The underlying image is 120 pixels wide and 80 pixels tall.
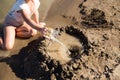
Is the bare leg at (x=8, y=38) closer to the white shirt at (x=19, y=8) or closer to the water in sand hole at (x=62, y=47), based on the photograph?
the white shirt at (x=19, y=8)

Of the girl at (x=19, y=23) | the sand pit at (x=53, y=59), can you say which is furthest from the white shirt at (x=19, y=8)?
the sand pit at (x=53, y=59)

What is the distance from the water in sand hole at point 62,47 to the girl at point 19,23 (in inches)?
13.6

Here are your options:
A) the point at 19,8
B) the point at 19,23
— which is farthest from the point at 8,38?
Answer: the point at 19,8

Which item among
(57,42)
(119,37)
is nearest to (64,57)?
(57,42)

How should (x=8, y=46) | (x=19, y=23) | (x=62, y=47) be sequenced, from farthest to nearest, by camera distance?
(x=19, y=23)
(x=8, y=46)
(x=62, y=47)

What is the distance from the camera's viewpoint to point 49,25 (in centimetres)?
459

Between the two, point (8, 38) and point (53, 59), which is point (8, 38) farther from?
point (53, 59)

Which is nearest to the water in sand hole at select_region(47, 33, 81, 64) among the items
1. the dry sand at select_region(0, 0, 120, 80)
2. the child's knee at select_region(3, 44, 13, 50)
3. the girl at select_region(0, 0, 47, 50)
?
the dry sand at select_region(0, 0, 120, 80)

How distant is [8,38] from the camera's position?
165 inches

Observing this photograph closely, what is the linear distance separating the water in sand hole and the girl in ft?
1.13

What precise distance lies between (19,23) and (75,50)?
3.33 feet

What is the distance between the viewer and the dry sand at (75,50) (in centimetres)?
347

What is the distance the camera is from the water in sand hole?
3.72 m

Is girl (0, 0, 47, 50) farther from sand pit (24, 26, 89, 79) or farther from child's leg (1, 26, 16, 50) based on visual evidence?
sand pit (24, 26, 89, 79)
